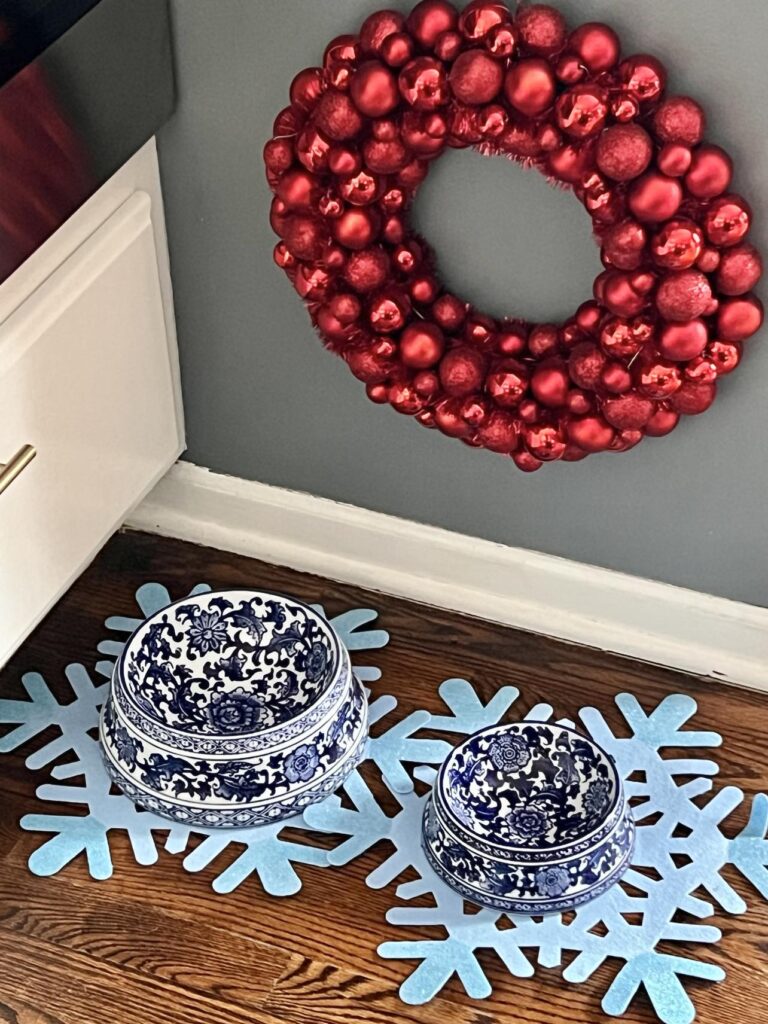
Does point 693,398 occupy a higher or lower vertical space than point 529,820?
higher

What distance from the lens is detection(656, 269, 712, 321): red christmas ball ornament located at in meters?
1.24

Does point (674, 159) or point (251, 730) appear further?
point (251, 730)

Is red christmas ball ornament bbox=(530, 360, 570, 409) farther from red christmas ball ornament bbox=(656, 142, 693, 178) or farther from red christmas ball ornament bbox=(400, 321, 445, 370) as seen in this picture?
red christmas ball ornament bbox=(656, 142, 693, 178)

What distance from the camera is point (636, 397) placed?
131cm

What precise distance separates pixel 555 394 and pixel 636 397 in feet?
0.25

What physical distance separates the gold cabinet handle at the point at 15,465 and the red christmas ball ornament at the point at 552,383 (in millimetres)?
451

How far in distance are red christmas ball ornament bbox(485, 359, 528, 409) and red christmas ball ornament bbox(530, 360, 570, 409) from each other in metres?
0.01

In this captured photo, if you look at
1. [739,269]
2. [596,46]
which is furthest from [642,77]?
[739,269]

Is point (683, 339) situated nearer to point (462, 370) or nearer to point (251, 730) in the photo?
point (462, 370)

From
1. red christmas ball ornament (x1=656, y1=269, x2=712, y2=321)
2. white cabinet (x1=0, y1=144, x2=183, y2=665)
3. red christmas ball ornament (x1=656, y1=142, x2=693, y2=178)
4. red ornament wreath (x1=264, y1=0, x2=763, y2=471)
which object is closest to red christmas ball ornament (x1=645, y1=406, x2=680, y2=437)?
red ornament wreath (x1=264, y1=0, x2=763, y2=471)

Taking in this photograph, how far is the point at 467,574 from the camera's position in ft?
5.22

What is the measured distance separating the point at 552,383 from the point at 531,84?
10.6 inches

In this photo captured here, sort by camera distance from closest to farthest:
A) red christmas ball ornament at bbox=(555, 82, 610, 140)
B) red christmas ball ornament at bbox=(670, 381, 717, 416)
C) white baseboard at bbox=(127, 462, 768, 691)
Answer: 1. red christmas ball ornament at bbox=(555, 82, 610, 140)
2. red christmas ball ornament at bbox=(670, 381, 717, 416)
3. white baseboard at bbox=(127, 462, 768, 691)

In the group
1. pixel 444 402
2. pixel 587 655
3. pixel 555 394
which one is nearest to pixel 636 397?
pixel 555 394
